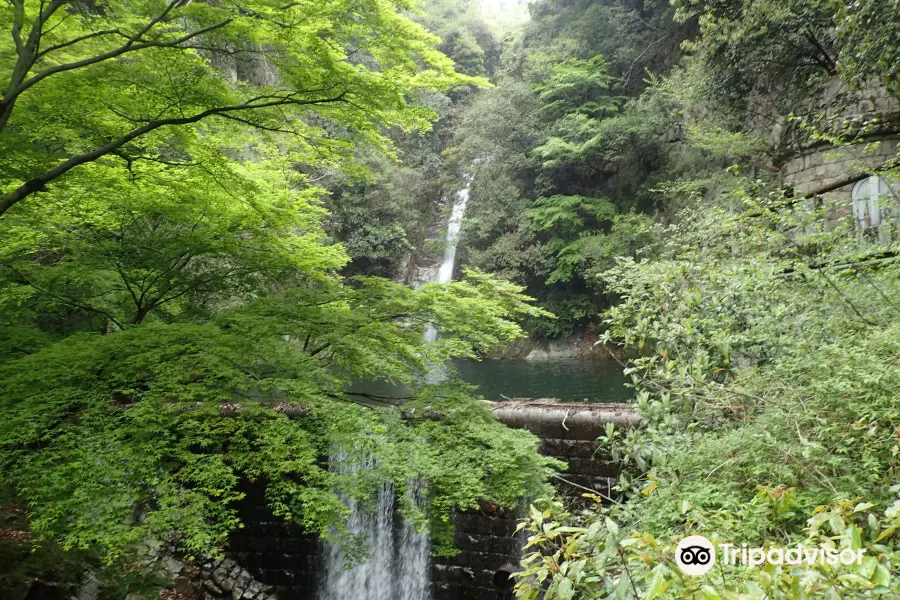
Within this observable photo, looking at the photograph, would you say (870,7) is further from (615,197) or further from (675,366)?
(615,197)

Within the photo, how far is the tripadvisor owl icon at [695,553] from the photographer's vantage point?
5.62 feet

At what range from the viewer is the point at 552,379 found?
13328mm

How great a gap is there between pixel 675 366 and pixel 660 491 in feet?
3.91

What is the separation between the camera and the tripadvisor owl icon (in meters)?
1.71

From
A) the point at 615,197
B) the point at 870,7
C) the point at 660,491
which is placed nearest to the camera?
the point at 660,491

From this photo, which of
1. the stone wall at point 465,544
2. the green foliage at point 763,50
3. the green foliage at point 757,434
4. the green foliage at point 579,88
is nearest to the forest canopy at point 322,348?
the green foliage at point 757,434

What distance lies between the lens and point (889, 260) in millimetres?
3562

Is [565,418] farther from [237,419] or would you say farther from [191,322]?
[191,322]

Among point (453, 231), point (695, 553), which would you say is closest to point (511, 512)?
point (695, 553)

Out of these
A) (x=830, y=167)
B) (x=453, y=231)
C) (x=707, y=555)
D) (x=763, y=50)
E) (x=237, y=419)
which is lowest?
(x=707, y=555)

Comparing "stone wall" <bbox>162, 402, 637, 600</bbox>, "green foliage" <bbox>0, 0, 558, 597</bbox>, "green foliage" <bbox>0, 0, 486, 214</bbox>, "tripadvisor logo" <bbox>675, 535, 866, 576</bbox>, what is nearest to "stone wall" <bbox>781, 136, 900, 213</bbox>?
"stone wall" <bbox>162, 402, 637, 600</bbox>

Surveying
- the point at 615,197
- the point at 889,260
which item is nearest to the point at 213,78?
the point at 889,260

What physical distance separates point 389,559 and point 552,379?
780 cm

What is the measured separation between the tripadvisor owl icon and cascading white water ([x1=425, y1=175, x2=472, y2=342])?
16.9m
